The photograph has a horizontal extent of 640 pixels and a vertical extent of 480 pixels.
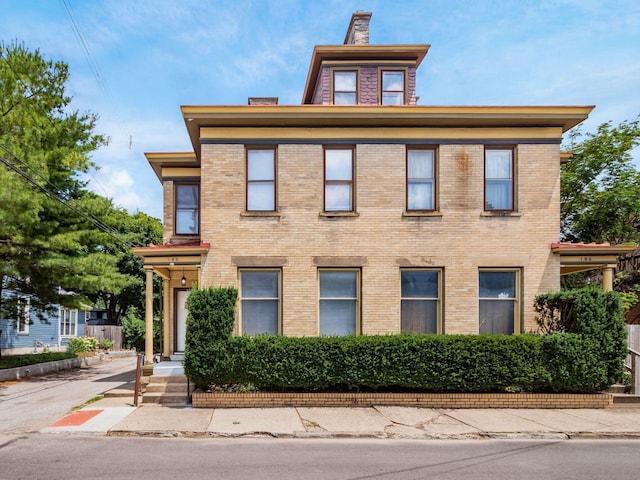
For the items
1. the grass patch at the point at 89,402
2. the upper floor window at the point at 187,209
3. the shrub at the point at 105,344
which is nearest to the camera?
the grass patch at the point at 89,402

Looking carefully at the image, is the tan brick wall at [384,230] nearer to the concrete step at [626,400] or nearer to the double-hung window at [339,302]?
the double-hung window at [339,302]

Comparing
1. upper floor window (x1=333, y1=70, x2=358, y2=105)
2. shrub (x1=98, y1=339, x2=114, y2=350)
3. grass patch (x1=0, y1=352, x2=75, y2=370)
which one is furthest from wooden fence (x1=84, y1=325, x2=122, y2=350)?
upper floor window (x1=333, y1=70, x2=358, y2=105)

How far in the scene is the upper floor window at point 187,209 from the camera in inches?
641

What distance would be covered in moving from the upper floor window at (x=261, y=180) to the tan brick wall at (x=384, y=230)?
24cm

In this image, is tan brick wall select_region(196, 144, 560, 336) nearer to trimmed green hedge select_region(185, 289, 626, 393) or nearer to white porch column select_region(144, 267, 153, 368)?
trimmed green hedge select_region(185, 289, 626, 393)

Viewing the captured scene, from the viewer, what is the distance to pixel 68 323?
1366 inches

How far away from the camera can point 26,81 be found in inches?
722

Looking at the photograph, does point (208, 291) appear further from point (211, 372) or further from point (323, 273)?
point (323, 273)

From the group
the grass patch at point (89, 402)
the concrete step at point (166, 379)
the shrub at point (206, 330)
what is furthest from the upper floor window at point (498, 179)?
the grass patch at point (89, 402)

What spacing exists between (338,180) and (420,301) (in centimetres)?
394

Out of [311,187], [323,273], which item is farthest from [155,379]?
[311,187]

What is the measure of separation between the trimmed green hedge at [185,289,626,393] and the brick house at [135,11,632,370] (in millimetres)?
1549

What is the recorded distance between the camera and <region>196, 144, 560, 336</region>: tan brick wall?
1378 cm

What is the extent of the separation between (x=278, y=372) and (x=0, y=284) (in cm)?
1299
